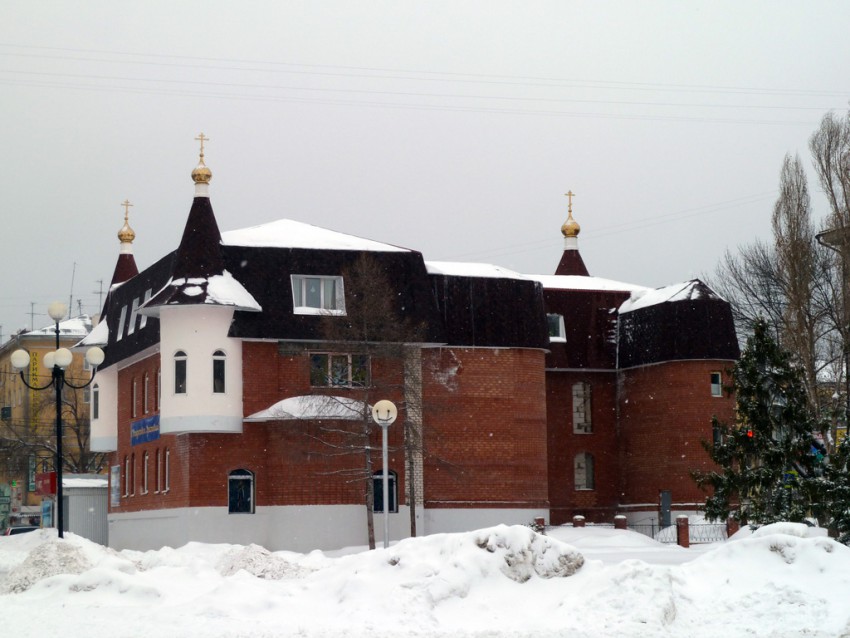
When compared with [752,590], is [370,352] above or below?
above

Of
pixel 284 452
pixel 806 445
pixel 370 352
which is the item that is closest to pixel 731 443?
pixel 806 445

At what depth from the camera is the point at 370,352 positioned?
39.2m

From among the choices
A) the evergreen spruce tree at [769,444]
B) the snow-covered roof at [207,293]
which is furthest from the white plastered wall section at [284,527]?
the evergreen spruce tree at [769,444]

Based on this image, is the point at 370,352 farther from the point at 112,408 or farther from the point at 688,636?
the point at 688,636

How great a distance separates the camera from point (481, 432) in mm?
42812

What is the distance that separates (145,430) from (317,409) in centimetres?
789

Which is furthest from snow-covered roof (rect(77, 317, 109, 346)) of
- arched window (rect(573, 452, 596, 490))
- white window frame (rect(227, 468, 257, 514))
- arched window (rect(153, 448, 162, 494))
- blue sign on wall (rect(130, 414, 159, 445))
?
arched window (rect(573, 452, 596, 490))

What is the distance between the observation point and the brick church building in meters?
40.3

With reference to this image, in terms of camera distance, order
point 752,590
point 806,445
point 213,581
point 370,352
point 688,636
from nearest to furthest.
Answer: point 688,636
point 752,590
point 213,581
point 806,445
point 370,352

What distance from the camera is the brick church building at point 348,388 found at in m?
40.3

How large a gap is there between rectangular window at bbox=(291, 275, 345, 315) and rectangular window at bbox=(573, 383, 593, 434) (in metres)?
11.5

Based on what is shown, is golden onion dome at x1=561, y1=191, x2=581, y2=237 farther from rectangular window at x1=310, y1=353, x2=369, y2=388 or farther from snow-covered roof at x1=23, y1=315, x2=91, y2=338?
snow-covered roof at x1=23, y1=315, x2=91, y2=338

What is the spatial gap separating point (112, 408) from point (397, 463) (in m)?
12.9

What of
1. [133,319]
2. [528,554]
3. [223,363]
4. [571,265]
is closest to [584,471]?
[571,265]
